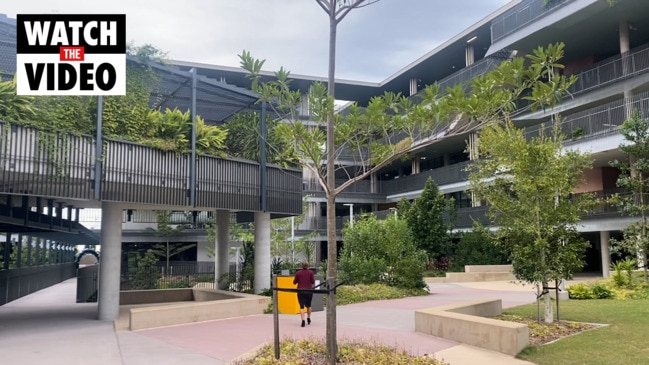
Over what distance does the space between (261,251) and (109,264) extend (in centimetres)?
531

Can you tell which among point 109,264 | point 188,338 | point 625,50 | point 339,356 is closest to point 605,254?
point 625,50

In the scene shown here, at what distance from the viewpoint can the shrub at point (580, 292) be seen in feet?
56.9

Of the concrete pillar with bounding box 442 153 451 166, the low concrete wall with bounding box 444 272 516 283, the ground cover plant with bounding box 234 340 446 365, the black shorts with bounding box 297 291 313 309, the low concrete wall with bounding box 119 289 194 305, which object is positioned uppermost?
the concrete pillar with bounding box 442 153 451 166

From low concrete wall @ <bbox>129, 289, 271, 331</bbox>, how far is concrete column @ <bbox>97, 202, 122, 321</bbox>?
5.38 feet

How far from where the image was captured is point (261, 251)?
59.9 feet

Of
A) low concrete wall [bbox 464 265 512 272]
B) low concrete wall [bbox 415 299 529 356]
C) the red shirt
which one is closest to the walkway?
low concrete wall [bbox 415 299 529 356]

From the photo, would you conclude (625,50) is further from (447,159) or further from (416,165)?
(416,165)

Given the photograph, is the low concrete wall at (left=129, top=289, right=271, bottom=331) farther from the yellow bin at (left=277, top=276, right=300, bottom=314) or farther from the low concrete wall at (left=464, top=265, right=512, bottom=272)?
the low concrete wall at (left=464, top=265, right=512, bottom=272)

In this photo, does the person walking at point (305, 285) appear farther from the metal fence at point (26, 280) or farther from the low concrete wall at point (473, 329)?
the metal fence at point (26, 280)

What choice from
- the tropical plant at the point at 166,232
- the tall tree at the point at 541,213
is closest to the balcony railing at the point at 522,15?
the tall tree at the point at 541,213

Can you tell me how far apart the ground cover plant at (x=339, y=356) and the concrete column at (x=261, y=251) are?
9443mm

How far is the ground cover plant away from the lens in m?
7.63

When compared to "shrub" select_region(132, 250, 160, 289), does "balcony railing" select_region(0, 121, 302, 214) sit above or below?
above

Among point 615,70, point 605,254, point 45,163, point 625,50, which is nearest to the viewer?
point 45,163
